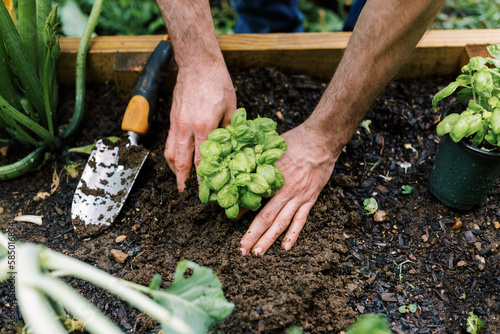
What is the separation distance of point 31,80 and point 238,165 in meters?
1.11

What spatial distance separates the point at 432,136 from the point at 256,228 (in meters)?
1.13

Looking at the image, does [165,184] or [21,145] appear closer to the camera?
[165,184]

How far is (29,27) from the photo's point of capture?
1906 mm

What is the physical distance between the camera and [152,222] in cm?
186

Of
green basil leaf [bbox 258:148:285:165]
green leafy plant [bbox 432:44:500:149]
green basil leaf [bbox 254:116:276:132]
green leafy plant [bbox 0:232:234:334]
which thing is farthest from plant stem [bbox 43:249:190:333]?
green leafy plant [bbox 432:44:500:149]

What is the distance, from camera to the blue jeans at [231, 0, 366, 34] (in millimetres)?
3045

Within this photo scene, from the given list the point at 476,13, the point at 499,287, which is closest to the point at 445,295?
the point at 499,287

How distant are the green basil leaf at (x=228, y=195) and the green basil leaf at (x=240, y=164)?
7 cm

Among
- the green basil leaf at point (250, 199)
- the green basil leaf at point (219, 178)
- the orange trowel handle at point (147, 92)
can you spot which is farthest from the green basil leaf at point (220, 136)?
the orange trowel handle at point (147, 92)

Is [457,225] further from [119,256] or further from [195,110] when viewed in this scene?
[119,256]

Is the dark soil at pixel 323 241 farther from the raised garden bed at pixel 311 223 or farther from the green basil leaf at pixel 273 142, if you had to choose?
the green basil leaf at pixel 273 142

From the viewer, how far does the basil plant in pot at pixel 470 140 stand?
153 cm

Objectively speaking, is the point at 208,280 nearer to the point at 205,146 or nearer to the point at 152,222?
the point at 205,146

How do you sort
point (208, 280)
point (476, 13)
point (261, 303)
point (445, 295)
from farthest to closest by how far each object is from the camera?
1. point (476, 13)
2. point (445, 295)
3. point (261, 303)
4. point (208, 280)
